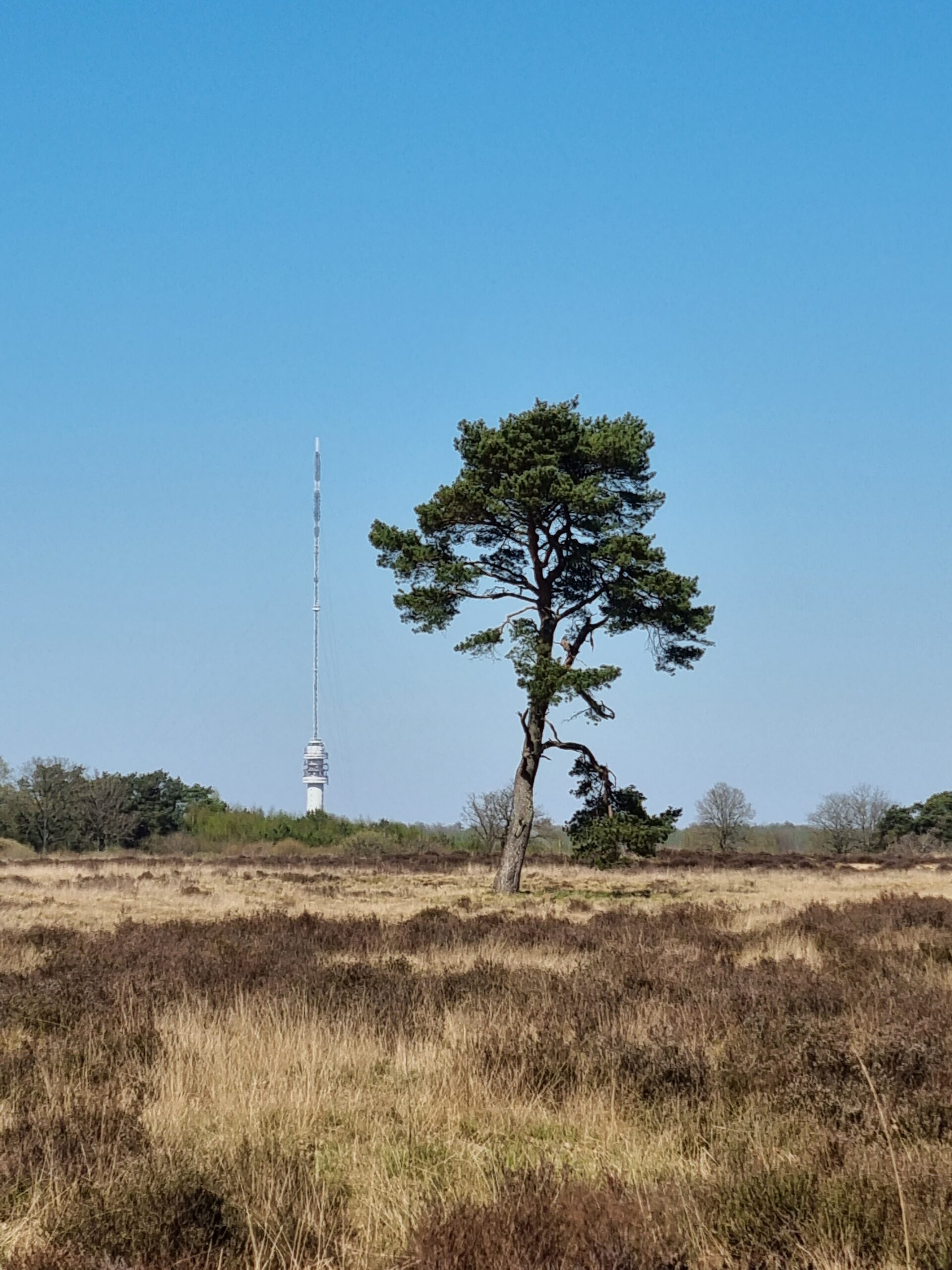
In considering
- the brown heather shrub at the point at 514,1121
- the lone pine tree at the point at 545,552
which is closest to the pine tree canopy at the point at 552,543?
the lone pine tree at the point at 545,552

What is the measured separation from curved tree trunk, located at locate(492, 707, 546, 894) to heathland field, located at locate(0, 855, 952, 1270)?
43.3 ft

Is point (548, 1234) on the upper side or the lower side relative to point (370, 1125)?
upper

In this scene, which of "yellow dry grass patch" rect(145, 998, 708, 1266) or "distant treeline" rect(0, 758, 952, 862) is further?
"distant treeline" rect(0, 758, 952, 862)

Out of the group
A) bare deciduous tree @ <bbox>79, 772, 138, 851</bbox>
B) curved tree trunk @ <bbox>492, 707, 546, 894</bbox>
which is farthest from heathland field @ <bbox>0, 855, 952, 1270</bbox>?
bare deciduous tree @ <bbox>79, 772, 138, 851</bbox>

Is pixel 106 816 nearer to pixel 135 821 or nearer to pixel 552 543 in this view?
pixel 135 821

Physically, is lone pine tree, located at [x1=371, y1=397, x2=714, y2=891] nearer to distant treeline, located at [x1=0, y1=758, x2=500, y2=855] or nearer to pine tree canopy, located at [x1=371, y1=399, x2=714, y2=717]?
pine tree canopy, located at [x1=371, y1=399, x2=714, y2=717]

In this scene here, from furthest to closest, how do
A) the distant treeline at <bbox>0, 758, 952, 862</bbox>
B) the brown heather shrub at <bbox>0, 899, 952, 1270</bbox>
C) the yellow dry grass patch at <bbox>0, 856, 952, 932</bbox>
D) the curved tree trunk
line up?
1. the distant treeline at <bbox>0, 758, 952, 862</bbox>
2. the curved tree trunk
3. the yellow dry grass patch at <bbox>0, 856, 952, 932</bbox>
4. the brown heather shrub at <bbox>0, 899, 952, 1270</bbox>

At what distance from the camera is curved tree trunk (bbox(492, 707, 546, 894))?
25.9 m

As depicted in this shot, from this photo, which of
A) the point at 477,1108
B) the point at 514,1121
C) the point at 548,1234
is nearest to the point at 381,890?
the point at 477,1108

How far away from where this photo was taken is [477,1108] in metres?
5.55

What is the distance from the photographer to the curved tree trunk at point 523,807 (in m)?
25.9

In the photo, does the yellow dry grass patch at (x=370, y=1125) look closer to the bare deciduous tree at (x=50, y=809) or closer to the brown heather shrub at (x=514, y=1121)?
the brown heather shrub at (x=514, y=1121)

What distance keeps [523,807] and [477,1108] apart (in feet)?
68.2

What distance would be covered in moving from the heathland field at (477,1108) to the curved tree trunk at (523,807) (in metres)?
13.2
